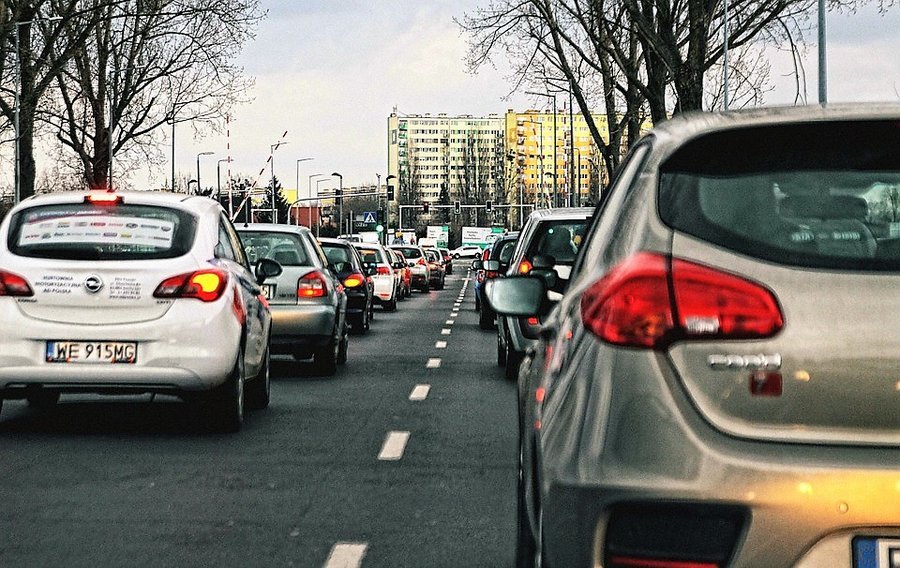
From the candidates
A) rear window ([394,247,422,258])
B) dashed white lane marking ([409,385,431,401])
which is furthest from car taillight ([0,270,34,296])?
rear window ([394,247,422,258])

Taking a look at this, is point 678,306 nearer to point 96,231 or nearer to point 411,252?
point 96,231

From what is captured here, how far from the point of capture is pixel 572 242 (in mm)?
15586

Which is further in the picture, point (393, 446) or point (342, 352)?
point (342, 352)

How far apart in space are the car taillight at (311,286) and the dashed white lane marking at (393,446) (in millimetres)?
5796

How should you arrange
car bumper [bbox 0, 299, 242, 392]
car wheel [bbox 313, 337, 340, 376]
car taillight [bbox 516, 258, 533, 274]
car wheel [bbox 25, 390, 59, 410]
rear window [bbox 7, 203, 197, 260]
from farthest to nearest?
car wheel [bbox 313, 337, 340, 376] < car taillight [bbox 516, 258, 533, 274] < car wheel [bbox 25, 390, 59, 410] < rear window [bbox 7, 203, 197, 260] < car bumper [bbox 0, 299, 242, 392]

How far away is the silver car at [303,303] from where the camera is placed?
52.6 ft

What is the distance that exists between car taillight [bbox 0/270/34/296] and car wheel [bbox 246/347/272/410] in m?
2.38

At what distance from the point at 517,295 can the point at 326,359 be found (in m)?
11.1

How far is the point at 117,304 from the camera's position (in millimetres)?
9969

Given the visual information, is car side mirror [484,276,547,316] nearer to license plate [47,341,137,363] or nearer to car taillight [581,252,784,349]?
car taillight [581,252,784,349]

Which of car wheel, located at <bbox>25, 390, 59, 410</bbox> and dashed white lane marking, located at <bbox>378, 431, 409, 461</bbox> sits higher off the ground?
car wheel, located at <bbox>25, 390, 59, 410</bbox>

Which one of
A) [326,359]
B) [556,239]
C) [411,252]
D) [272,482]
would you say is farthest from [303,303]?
[411,252]

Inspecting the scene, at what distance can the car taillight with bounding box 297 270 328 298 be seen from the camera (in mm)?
16234

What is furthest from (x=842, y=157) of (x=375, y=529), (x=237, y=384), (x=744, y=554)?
(x=237, y=384)
